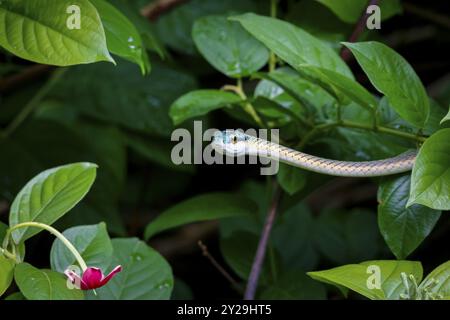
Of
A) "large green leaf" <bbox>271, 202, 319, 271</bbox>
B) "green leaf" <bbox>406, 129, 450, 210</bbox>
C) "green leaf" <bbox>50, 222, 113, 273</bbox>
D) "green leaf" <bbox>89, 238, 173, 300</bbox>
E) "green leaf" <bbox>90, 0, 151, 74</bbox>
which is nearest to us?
"green leaf" <bbox>406, 129, 450, 210</bbox>

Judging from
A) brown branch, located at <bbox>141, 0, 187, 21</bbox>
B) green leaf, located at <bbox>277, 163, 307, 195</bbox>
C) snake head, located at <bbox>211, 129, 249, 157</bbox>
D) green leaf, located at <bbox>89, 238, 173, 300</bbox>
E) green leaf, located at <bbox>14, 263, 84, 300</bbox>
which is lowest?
green leaf, located at <bbox>89, 238, 173, 300</bbox>

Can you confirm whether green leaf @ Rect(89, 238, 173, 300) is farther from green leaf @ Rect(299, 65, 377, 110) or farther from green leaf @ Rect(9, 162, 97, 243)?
green leaf @ Rect(299, 65, 377, 110)

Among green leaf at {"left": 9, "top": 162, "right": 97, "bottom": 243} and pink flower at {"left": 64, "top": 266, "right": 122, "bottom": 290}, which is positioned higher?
green leaf at {"left": 9, "top": 162, "right": 97, "bottom": 243}

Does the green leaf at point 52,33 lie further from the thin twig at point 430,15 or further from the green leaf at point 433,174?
the thin twig at point 430,15

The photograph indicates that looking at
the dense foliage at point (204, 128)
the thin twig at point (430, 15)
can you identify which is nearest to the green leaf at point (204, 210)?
the dense foliage at point (204, 128)

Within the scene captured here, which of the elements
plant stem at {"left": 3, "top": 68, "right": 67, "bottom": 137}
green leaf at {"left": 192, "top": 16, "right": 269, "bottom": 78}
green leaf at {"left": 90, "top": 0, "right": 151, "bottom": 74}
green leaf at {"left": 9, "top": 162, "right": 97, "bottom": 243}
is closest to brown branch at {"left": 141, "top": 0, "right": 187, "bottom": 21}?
plant stem at {"left": 3, "top": 68, "right": 67, "bottom": 137}

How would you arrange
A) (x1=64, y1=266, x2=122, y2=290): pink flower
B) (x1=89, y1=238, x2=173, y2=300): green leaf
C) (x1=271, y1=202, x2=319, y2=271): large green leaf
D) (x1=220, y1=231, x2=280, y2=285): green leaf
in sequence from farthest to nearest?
1. (x1=271, y1=202, x2=319, y2=271): large green leaf
2. (x1=220, y1=231, x2=280, y2=285): green leaf
3. (x1=89, y1=238, x2=173, y2=300): green leaf
4. (x1=64, y1=266, x2=122, y2=290): pink flower

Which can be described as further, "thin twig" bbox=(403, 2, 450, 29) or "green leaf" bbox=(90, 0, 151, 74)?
"thin twig" bbox=(403, 2, 450, 29)
